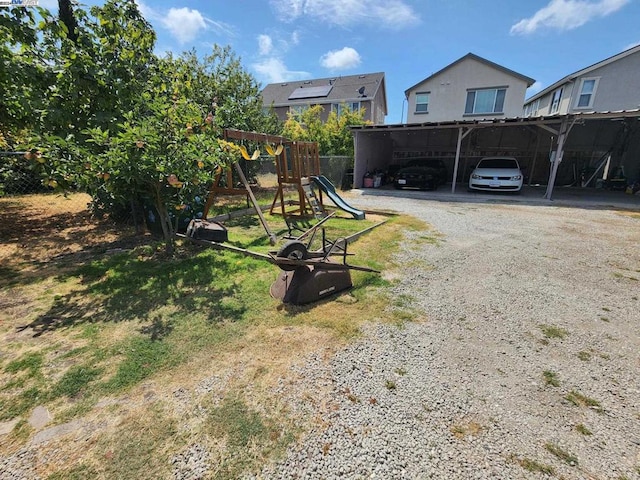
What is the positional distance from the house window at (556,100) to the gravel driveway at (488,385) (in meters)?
19.4

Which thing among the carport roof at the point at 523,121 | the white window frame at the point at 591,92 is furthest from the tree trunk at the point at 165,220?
the white window frame at the point at 591,92

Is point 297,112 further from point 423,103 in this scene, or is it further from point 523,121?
point 523,121

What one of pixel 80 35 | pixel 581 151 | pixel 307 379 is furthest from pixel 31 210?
pixel 581 151

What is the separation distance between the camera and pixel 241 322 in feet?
10.5

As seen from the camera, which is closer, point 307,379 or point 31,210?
point 307,379

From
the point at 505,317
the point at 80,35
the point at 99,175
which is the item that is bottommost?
the point at 505,317

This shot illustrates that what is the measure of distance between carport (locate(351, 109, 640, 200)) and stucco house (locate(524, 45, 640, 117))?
1.66 m

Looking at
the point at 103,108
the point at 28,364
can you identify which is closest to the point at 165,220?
the point at 103,108

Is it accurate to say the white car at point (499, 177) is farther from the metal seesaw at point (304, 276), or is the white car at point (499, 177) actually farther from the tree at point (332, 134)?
the metal seesaw at point (304, 276)

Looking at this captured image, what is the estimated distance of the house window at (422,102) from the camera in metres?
19.5

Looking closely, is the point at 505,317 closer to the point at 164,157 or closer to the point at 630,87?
the point at 164,157

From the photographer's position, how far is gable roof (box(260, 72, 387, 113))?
27.3 meters

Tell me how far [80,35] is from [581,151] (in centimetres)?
2199

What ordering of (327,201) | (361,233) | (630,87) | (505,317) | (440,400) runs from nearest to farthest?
(440,400) < (505,317) < (361,233) < (327,201) < (630,87)
